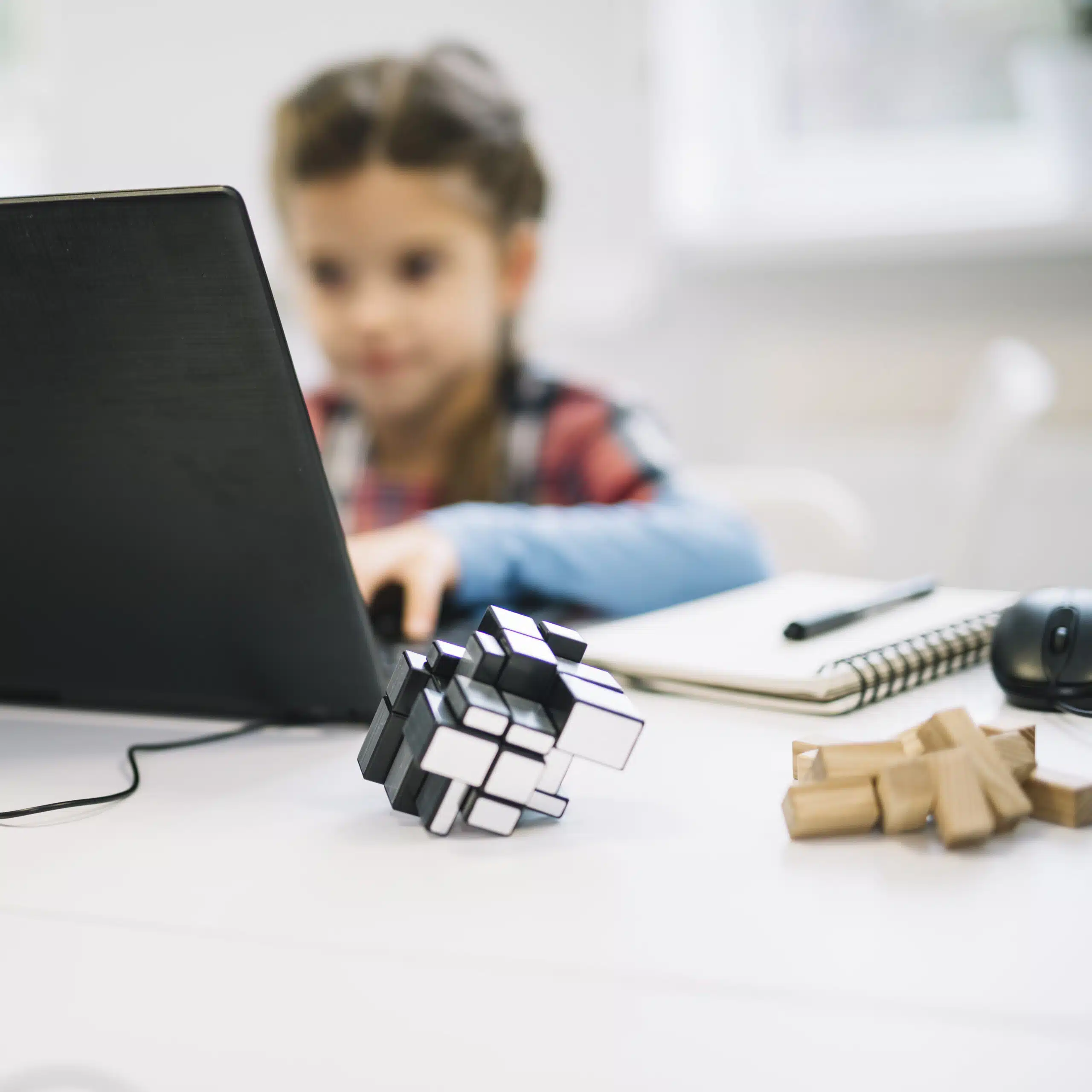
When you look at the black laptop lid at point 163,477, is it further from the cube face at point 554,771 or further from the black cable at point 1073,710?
the black cable at point 1073,710

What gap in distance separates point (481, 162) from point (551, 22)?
2.17 feet

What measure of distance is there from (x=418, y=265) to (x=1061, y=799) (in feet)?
3.35

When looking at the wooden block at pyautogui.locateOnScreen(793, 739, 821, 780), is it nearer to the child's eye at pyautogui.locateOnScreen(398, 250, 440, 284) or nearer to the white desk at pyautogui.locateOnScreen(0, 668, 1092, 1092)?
the white desk at pyautogui.locateOnScreen(0, 668, 1092, 1092)

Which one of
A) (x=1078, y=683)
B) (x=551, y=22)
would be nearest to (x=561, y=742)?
(x=1078, y=683)

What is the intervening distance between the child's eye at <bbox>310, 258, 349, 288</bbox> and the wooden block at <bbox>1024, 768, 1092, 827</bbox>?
41.9 inches

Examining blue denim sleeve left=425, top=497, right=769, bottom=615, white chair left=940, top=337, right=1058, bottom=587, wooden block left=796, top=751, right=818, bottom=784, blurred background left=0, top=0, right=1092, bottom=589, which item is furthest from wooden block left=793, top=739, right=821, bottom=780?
blurred background left=0, top=0, right=1092, bottom=589

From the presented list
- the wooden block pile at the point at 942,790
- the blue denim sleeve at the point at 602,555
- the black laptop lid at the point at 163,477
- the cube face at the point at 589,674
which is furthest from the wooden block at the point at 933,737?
the blue denim sleeve at the point at 602,555

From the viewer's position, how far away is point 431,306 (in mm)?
1273

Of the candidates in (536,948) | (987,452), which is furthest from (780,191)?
(536,948)

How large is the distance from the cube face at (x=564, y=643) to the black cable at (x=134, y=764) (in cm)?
16

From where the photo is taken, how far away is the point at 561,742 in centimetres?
33

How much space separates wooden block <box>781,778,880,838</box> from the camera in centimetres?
34

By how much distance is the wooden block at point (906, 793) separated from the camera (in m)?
0.34

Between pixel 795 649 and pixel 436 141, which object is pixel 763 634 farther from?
pixel 436 141
